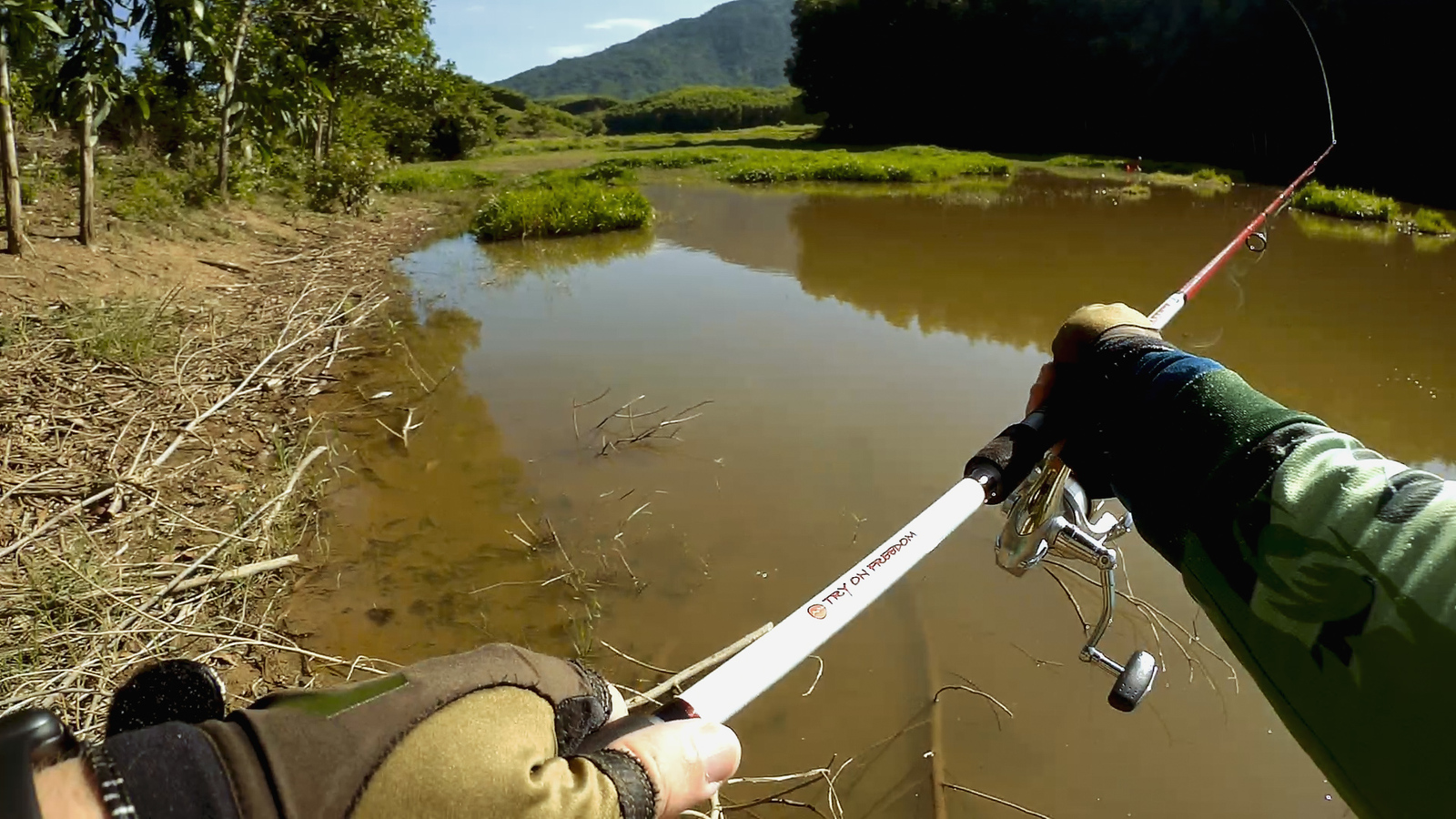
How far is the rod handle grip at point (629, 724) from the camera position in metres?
0.83

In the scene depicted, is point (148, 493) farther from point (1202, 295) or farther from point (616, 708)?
point (1202, 295)

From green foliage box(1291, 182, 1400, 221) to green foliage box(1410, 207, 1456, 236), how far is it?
1.08ft

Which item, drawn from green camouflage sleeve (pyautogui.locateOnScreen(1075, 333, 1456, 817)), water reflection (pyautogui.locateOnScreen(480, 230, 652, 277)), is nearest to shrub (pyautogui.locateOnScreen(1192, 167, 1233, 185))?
water reflection (pyautogui.locateOnScreen(480, 230, 652, 277))

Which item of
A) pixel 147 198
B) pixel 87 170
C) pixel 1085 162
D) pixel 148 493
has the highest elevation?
pixel 1085 162

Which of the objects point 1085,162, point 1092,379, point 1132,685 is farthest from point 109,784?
point 1085,162

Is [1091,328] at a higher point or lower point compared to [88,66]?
lower

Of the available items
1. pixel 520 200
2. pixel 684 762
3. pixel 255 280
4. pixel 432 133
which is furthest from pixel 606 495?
pixel 432 133

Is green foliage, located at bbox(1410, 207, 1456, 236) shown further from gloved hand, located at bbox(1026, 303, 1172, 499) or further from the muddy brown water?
gloved hand, located at bbox(1026, 303, 1172, 499)

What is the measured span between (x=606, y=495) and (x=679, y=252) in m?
7.18

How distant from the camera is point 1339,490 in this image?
0.79 m

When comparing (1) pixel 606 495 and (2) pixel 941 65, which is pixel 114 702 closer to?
(1) pixel 606 495

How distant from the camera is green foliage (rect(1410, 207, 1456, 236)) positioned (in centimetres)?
1102

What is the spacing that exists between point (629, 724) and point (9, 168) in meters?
6.35

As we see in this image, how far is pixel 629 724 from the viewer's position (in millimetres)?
858
